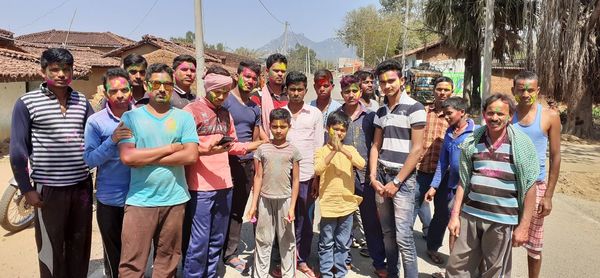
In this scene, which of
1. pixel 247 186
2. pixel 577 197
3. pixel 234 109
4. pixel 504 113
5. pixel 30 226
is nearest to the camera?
pixel 504 113

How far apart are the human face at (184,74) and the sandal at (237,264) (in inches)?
68.3

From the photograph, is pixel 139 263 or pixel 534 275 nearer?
pixel 139 263

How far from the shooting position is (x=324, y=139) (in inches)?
145

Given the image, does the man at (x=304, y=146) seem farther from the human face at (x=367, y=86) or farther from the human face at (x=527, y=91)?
the human face at (x=527, y=91)

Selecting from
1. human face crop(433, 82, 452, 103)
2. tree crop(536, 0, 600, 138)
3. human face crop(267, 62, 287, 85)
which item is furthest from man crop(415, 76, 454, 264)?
tree crop(536, 0, 600, 138)

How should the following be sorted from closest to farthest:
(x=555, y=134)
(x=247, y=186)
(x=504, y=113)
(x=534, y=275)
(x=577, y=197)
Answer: (x=504, y=113)
(x=555, y=134)
(x=534, y=275)
(x=247, y=186)
(x=577, y=197)

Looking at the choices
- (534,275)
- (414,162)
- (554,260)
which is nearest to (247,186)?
(414,162)

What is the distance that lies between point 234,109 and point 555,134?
8.52 feet

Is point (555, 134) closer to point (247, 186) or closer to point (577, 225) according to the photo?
point (247, 186)

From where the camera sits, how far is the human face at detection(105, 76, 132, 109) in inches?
116

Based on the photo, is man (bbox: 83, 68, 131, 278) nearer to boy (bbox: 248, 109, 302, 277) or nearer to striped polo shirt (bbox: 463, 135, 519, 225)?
boy (bbox: 248, 109, 302, 277)

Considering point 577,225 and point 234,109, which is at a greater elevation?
A: point 234,109

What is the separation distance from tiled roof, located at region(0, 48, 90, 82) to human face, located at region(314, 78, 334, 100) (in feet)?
28.1

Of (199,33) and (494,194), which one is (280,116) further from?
(199,33)
